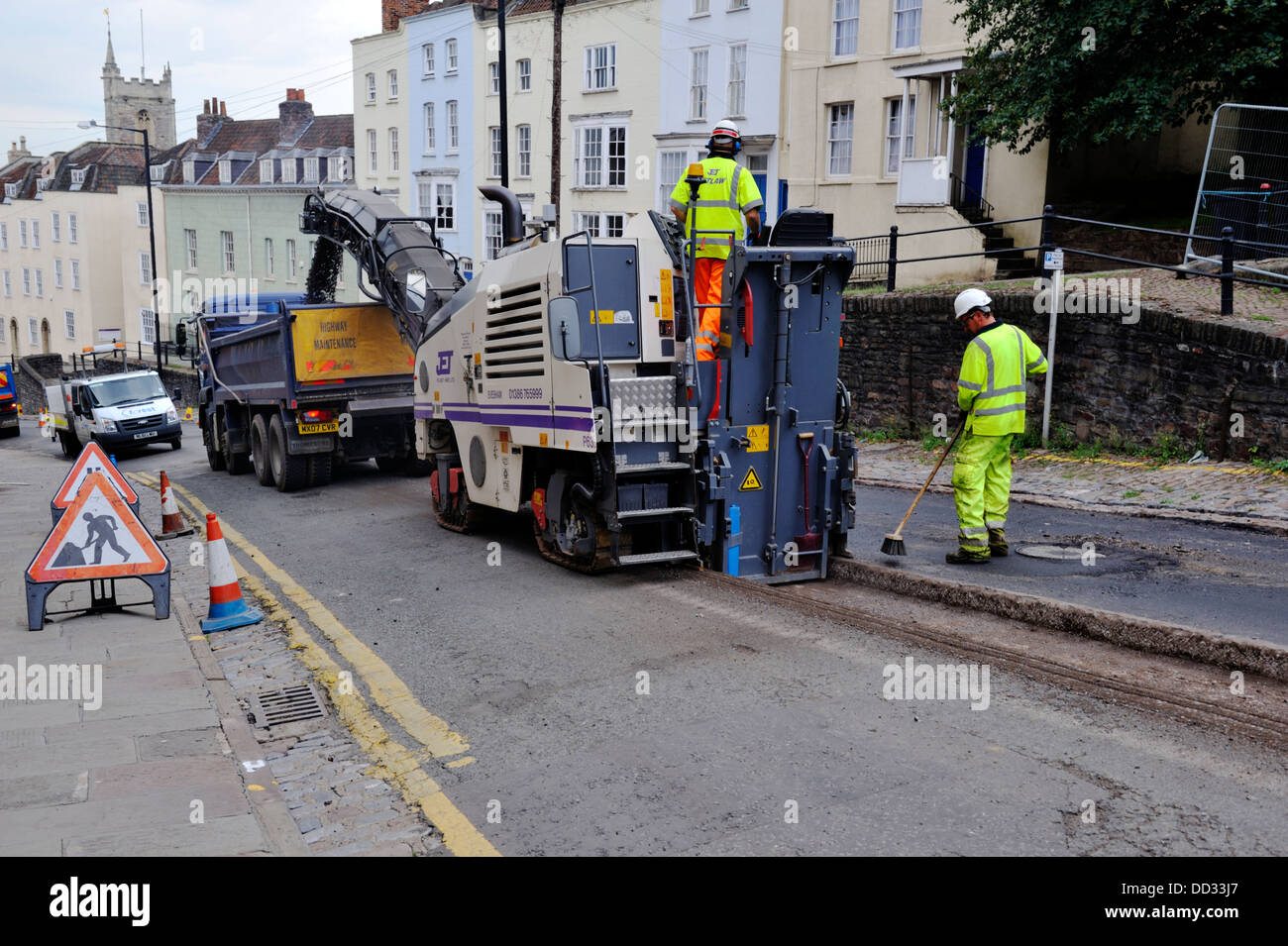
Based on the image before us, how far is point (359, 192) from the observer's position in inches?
608

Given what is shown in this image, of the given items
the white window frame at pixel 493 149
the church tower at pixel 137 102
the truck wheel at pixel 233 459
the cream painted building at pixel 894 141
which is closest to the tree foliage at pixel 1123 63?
the cream painted building at pixel 894 141

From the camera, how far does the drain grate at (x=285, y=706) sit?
20.9 ft

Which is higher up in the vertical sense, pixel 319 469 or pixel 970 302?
pixel 970 302

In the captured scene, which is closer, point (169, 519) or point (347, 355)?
point (169, 519)

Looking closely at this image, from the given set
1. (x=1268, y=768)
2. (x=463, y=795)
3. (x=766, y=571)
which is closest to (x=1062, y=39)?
(x=766, y=571)

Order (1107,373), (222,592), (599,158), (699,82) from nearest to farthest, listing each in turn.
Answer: (222,592) → (1107,373) → (699,82) → (599,158)

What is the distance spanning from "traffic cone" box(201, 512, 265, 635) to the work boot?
5340mm

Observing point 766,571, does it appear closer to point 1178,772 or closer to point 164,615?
point 1178,772

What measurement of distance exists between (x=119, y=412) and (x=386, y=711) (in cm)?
2158

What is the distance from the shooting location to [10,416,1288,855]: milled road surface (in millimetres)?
4441

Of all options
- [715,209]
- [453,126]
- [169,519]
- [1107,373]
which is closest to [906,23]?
[1107,373]

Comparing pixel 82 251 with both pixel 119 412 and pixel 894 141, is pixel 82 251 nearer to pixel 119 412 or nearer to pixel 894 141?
pixel 119 412

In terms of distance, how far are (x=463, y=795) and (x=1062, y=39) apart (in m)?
15.2

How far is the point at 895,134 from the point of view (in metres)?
24.8
